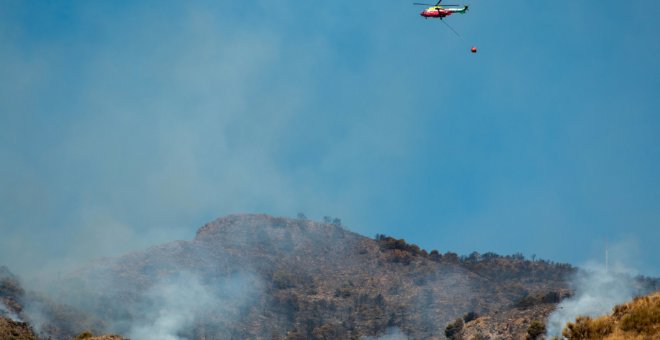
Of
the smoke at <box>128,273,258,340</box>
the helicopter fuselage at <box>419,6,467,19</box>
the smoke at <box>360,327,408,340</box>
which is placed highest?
the helicopter fuselage at <box>419,6,467,19</box>

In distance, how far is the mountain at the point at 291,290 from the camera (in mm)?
76513

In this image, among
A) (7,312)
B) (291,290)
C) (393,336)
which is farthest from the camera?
(291,290)

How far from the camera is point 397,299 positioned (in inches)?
3563

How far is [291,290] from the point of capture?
94.7 meters

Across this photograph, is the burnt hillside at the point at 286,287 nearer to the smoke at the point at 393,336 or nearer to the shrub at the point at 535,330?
the smoke at the point at 393,336

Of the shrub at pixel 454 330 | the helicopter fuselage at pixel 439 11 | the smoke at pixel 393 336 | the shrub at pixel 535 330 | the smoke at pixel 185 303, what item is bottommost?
the shrub at pixel 535 330

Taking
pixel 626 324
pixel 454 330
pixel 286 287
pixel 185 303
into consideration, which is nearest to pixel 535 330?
pixel 454 330

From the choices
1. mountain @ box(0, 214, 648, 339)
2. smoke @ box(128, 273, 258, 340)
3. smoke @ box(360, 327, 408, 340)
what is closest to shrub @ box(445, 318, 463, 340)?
mountain @ box(0, 214, 648, 339)

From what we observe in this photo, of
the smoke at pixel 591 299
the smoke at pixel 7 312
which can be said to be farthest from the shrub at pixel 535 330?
the smoke at pixel 7 312

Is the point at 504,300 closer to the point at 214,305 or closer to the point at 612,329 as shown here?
the point at 214,305

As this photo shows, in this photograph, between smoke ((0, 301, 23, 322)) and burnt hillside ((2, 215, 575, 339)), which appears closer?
smoke ((0, 301, 23, 322))

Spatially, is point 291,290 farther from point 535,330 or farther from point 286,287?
point 535,330

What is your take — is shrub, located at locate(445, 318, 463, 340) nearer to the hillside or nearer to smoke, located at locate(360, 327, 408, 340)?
smoke, located at locate(360, 327, 408, 340)

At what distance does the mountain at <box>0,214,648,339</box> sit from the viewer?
3012 inches
